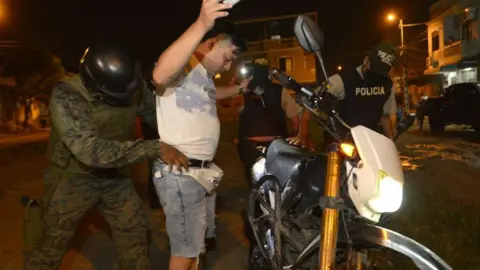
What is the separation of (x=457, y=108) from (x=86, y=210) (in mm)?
15273

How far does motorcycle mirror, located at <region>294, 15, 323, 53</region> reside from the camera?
2.49 meters

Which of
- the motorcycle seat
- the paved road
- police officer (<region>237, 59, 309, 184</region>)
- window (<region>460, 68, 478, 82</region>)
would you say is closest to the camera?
the motorcycle seat

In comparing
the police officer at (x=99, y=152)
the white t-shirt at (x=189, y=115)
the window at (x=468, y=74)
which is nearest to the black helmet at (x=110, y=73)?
the police officer at (x=99, y=152)

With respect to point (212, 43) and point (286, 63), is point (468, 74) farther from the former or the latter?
point (212, 43)

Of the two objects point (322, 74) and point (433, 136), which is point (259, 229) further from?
point (433, 136)

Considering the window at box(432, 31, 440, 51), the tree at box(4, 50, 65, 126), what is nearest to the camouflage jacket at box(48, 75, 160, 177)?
the tree at box(4, 50, 65, 126)

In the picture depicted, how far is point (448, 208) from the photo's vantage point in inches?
227

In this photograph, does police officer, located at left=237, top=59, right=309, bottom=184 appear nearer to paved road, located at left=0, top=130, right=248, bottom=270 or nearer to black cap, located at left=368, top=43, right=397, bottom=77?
paved road, located at left=0, top=130, right=248, bottom=270

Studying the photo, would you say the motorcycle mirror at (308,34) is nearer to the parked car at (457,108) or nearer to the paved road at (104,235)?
the paved road at (104,235)

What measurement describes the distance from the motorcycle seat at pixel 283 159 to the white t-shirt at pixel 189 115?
568 millimetres

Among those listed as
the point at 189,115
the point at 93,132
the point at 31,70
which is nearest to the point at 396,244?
the point at 189,115

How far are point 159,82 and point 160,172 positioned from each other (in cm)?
55

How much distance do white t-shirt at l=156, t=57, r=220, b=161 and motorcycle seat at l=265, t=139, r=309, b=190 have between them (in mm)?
568

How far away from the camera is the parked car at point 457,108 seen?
15700 mm
